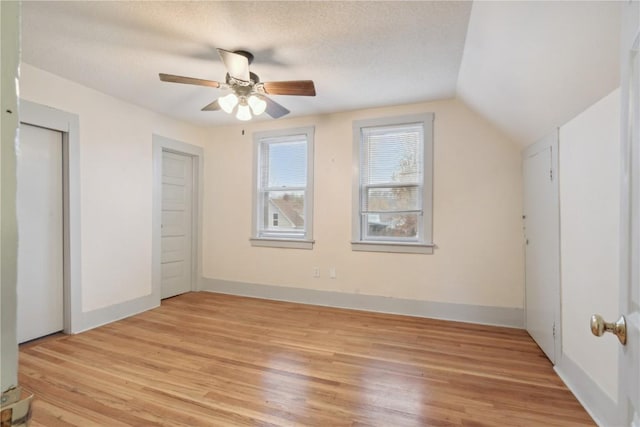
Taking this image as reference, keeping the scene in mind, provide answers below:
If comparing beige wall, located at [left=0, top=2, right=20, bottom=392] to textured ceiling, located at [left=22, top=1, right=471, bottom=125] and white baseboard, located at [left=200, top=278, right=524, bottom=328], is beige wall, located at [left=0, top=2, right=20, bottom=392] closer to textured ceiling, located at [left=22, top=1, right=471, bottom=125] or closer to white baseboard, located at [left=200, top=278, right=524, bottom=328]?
textured ceiling, located at [left=22, top=1, right=471, bottom=125]

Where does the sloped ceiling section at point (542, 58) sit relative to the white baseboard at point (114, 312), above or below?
above

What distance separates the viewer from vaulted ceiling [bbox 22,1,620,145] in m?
1.74

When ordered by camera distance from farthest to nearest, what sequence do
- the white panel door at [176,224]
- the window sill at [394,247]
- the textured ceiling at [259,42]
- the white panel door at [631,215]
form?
1. the white panel door at [176,224]
2. the window sill at [394,247]
3. the textured ceiling at [259,42]
4. the white panel door at [631,215]

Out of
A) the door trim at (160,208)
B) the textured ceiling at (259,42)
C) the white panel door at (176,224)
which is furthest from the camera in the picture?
the white panel door at (176,224)

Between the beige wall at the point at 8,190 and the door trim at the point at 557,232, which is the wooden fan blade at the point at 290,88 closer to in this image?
the door trim at the point at 557,232

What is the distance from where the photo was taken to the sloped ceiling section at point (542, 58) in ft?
4.98

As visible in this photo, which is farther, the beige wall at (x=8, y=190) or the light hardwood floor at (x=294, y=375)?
the light hardwood floor at (x=294, y=375)

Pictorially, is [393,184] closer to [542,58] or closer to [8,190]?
[542,58]

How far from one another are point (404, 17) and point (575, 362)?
261cm

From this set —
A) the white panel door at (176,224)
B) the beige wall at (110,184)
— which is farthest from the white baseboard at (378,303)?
the beige wall at (110,184)

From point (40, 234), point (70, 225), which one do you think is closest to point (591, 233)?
point (70, 225)

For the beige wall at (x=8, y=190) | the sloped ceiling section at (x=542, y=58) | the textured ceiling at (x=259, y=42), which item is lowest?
the beige wall at (x=8, y=190)

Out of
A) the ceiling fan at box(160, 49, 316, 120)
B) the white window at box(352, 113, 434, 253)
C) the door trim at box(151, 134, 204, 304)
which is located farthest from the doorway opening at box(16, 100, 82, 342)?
the white window at box(352, 113, 434, 253)

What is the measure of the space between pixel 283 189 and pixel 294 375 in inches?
103
